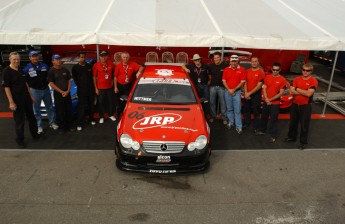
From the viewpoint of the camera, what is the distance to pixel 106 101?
24.2 ft

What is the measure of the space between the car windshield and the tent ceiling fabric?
4.72 ft

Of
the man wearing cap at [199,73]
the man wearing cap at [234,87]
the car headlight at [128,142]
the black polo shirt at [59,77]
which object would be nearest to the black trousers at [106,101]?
the black polo shirt at [59,77]

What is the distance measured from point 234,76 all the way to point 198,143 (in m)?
2.64

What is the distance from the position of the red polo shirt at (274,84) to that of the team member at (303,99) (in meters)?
0.24

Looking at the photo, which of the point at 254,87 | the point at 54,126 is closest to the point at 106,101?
the point at 54,126

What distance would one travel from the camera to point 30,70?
247 inches

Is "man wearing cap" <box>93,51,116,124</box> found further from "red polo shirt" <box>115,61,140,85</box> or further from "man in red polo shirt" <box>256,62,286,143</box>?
"man in red polo shirt" <box>256,62,286,143</box>

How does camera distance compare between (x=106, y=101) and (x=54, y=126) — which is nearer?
(x=54, y=126)

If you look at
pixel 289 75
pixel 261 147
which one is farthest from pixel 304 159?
pixel 289 75

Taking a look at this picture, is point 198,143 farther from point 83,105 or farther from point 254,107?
point 83,105

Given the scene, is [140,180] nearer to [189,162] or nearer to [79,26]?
[189,162]

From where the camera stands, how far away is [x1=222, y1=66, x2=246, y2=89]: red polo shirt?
6.73 metres

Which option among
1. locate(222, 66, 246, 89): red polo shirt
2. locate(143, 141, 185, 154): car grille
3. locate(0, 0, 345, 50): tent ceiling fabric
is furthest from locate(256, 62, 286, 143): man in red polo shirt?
locate(143, 141, 185, 154): car grille

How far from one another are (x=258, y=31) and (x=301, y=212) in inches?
195
